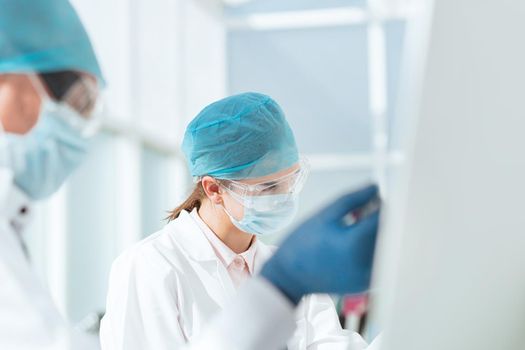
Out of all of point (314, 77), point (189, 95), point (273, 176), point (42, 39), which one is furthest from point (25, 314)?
point (314, 77)

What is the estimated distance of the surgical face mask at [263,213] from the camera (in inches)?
67.9

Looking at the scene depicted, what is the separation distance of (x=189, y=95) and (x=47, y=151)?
5308 millimetres

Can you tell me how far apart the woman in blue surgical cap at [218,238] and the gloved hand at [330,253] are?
70cm

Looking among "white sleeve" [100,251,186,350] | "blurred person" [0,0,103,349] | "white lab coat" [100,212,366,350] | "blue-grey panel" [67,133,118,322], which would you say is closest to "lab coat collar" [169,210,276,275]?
"white lab coat" [100,212,366,350]

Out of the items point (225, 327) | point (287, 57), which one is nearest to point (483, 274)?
point (225, 327)

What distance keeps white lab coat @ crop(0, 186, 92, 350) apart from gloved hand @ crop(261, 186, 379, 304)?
0.36 m

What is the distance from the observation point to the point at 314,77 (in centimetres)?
708

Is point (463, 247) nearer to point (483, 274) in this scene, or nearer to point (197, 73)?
point (483, 274)

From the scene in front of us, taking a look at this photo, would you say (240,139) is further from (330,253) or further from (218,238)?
(330,253)

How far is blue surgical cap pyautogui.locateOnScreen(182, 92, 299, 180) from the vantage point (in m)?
1.67

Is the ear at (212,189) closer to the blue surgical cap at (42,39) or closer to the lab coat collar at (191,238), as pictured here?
the lab coat collar at (191,238)

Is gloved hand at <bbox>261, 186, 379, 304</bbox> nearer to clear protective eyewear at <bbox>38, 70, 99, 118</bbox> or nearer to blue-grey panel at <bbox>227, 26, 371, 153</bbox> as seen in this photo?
clear protective eyewear at <bbox>38, 70, 99, 118</bbox>

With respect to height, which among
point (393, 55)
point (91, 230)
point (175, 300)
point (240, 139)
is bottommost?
point (91, 230)

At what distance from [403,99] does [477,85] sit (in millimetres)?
62
